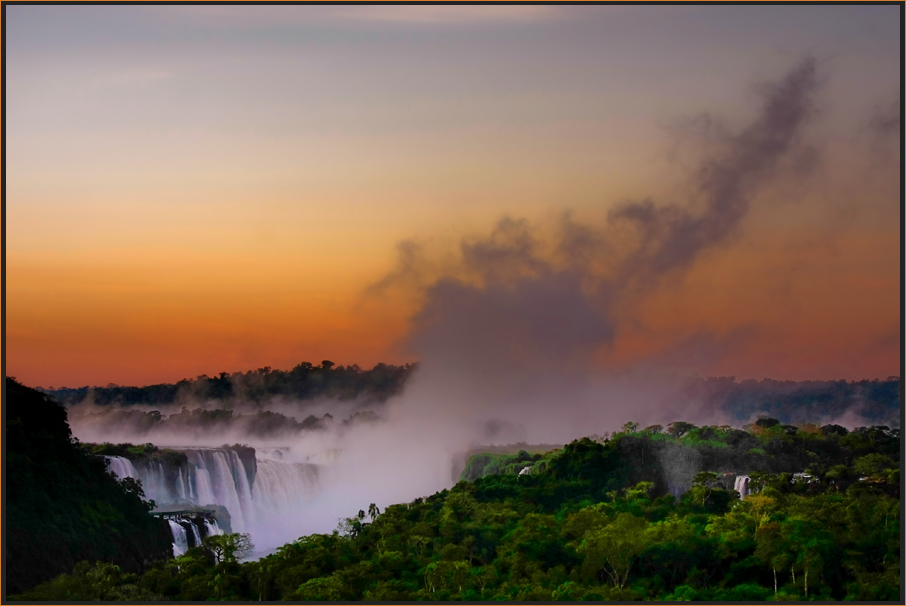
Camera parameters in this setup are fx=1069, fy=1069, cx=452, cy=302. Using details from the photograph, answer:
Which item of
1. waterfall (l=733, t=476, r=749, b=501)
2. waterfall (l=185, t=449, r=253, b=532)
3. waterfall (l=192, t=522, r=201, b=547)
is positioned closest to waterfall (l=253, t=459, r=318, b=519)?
waterfall (l=185, t=449, r=253, b=532)

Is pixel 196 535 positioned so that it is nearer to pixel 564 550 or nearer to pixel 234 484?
pixel 234 484

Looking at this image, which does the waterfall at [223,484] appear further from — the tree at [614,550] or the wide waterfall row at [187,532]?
the tree at [614,550]

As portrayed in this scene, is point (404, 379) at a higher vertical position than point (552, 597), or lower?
higher

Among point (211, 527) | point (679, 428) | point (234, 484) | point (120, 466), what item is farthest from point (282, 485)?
point (679, 428)

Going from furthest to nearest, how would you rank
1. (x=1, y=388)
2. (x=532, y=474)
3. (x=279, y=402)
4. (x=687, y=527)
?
(x=279, y=402)
(x=532, y=474)
(x=687, y=527)
(x=1, y=388)

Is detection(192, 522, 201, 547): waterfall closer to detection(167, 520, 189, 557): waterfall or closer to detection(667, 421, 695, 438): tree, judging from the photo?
detection(167, 520, 189, 557): waterfall

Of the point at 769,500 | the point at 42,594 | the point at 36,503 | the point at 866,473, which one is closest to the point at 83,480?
the point at 36,503

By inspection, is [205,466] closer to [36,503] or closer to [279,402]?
[279,402]
